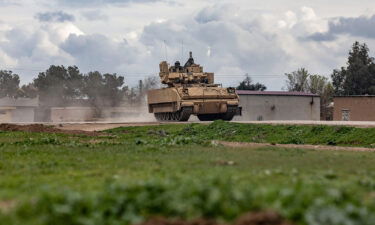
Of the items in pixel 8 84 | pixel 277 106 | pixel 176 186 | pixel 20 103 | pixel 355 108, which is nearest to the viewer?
pixel 176 186

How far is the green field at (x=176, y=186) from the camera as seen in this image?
873 cm

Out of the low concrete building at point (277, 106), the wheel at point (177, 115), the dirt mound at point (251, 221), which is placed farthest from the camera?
the low concrete building at point (277, 106)

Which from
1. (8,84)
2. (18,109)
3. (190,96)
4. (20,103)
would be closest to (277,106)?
(190,96)

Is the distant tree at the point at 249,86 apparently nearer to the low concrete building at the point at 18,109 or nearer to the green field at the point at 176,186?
the low concrete building at the point at 18,109

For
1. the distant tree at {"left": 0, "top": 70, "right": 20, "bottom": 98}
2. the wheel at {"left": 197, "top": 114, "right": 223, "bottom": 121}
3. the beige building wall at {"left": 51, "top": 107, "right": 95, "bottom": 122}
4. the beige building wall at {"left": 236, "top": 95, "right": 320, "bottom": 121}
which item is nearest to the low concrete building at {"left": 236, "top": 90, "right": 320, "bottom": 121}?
the beige building wall at {"left": 236, "top": 95, "right": 320, "bottom": 121}

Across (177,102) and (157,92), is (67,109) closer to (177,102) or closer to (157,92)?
(157,92)

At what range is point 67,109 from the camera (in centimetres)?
9562

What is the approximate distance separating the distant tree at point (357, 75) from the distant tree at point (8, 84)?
58.0m

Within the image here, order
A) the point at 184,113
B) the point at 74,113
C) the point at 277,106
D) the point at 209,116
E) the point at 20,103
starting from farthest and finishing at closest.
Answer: the point at 20,103
the point at 74,113
the point at 277,106
the point at 209,116
the point at 184,113

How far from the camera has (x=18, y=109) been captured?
105m

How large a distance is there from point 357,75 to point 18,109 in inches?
1859

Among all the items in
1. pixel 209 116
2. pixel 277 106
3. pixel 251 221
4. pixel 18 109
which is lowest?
pixel 251 221

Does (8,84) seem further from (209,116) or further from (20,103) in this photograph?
(209,116)

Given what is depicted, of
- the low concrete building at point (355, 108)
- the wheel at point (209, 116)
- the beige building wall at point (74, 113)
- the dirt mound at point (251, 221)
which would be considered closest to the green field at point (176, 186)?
the dirt mound at point (251, 221)
